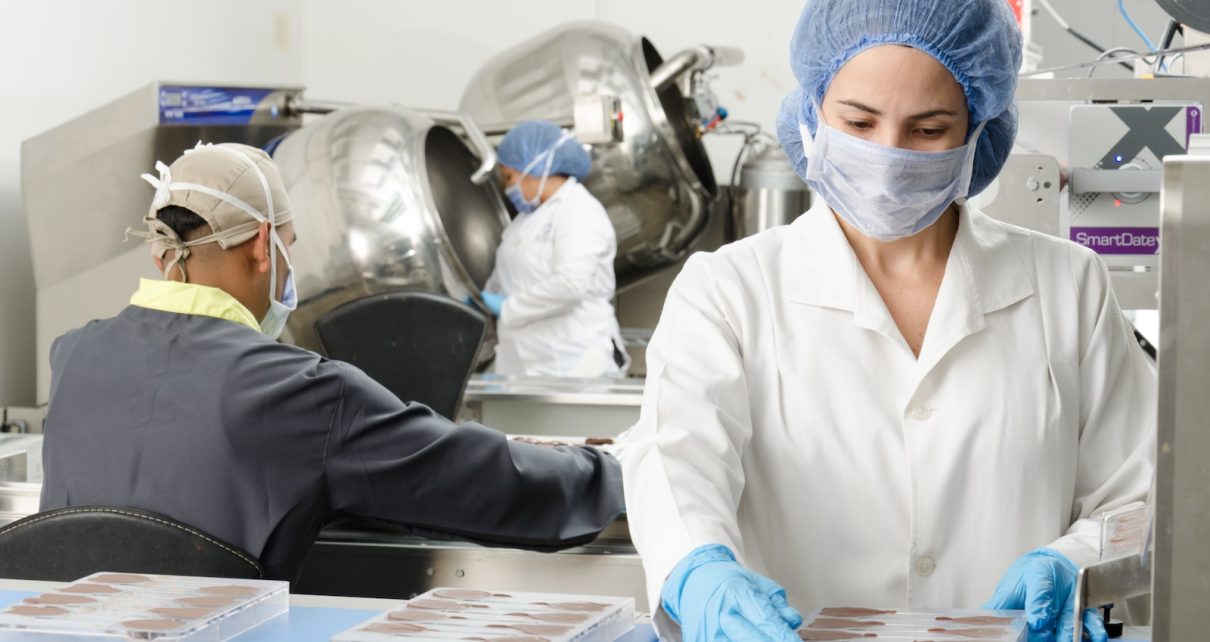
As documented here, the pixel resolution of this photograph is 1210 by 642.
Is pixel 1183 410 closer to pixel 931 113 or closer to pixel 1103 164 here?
pixel 931 113

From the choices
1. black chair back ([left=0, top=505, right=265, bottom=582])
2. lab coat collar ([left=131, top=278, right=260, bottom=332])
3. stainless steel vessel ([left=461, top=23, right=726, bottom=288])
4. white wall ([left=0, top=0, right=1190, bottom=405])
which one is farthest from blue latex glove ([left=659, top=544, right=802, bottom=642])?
white wall ([left=0, top=0, right=1190, bottom=405])

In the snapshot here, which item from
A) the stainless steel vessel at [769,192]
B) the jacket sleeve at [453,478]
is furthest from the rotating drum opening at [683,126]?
the jacket sleeve at [453,478]

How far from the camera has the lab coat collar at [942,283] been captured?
1026 millimetres

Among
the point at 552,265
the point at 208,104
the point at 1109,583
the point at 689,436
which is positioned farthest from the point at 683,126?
the point at 1109,583

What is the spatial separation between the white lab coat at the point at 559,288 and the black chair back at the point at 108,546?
2306mm

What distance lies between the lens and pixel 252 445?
4.51 feet

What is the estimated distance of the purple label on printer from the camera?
1.65 meters

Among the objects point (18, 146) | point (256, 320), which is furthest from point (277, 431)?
point (18, 146)

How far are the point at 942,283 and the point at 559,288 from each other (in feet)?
8.11

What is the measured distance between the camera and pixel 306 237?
3225 millimetres

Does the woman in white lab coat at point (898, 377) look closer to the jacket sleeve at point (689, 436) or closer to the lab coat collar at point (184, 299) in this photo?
the jacket sleeve at point (689, 436)

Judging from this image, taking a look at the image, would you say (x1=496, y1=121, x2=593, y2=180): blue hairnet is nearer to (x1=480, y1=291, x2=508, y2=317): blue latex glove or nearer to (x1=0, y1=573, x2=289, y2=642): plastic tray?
(x1=480, y1=291, x2=508, y2=317): blue latex glove

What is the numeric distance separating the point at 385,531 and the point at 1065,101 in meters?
1.02

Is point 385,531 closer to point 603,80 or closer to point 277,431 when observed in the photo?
point 277,431
